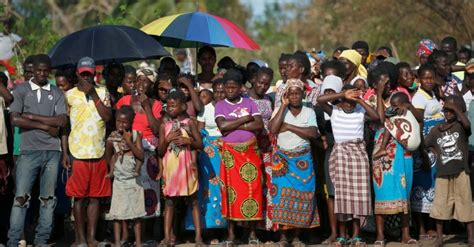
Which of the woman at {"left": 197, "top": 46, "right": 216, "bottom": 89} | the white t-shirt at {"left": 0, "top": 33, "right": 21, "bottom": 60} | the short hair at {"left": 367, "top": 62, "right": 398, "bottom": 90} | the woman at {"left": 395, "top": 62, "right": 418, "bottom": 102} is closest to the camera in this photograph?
the short hair at {"left": 367, "top": 62, "right": 398, "bottom": 90}

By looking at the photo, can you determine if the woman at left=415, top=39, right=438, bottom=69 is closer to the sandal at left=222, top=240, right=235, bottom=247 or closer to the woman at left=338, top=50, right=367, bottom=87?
the woman at left=338, top=50, right=367, bottom=87

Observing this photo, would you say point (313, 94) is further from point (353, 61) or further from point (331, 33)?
point (331, 33)

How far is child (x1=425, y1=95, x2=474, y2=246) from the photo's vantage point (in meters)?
10.2

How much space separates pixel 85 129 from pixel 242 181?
173cm

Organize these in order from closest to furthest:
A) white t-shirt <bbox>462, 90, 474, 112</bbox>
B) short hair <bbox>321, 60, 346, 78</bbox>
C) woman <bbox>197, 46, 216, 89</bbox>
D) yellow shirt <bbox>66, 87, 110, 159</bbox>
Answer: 1. yellow shirt <bbox>66, 87, 110, 159</bbox>
2. short hair <bbox>321, 60, 346, 78</bbox>
3. woman <bbox>197, 46, 216, 89</bbox>
4. white t-shirt <bbox>462, 90, 474, 112</bbox>

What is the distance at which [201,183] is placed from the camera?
1070cm

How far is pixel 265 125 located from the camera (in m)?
10.5

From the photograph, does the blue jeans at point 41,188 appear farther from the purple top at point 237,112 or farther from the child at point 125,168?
the purple top at point 237,112

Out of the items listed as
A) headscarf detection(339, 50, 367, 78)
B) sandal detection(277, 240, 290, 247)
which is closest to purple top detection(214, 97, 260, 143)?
sandal detection(277, 240, 290, 247)

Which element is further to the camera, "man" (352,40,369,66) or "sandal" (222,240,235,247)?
"man" (352,40,369,66)

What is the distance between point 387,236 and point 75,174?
3562mm

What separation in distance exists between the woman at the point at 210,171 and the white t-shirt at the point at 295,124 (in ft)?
2.60

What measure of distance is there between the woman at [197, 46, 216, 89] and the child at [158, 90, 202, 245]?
1143mm

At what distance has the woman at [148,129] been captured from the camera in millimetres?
10414
